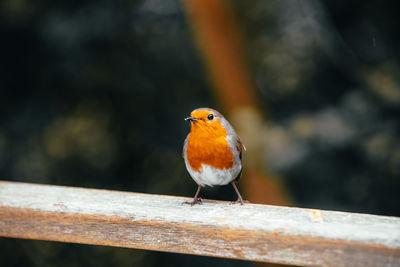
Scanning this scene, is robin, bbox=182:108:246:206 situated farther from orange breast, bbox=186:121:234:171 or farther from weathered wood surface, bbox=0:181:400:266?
weathered wood surface, bbox=0:181:400:266

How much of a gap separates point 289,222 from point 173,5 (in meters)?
2.15

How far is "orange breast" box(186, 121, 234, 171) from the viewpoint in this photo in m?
1.55

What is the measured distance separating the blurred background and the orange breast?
1084mm

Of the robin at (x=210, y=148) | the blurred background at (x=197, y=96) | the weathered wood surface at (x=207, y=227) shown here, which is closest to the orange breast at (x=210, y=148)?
the robin at (x=210, y=148)

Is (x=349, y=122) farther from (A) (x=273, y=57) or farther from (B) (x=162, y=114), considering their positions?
(B) (x=162, y=114)

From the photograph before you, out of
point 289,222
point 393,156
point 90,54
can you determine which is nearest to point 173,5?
point 90,54


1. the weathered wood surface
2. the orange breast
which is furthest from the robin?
the weathered wood surface

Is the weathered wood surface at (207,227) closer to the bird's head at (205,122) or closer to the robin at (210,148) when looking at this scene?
the robin at (210,148)

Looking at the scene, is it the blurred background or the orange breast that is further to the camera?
the blurred background

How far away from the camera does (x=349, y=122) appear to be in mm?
2461

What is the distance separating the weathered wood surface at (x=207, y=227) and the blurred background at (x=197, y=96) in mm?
1181

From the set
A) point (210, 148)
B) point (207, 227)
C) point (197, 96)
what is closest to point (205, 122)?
point (210, 148)

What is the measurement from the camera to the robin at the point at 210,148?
1.54m

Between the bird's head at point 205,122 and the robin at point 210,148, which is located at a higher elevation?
the bird's head at point 205,122
